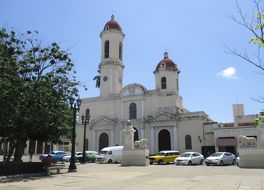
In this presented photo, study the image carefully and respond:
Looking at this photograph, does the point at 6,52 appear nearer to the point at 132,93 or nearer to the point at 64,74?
the point at 64,74

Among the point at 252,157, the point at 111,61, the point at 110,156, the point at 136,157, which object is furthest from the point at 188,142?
the point at 252,157

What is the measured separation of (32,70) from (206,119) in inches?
1345

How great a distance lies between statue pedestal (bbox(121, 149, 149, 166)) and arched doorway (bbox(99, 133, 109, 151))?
25.0m

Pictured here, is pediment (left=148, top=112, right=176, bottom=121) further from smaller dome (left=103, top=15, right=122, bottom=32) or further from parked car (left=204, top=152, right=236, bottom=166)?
smaller dome (left=103, top=15, right=122, bottom=32)

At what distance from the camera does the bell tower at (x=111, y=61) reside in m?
55.6

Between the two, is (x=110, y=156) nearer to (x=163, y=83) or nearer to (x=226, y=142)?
(x=226, y=142)

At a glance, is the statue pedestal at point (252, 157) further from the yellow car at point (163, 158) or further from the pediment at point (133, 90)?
the pediment at point (133, 90)

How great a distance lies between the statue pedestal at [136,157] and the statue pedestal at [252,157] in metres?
8.51

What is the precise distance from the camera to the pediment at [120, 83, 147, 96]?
52750mm

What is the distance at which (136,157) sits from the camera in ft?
95.0

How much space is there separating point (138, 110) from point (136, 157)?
23.7 m

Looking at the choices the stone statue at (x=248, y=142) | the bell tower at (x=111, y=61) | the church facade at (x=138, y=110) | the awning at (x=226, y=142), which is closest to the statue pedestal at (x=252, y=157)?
the stone statue at (x=248, y=142)

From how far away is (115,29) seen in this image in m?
56.6

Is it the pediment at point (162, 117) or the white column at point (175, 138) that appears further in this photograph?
the pediment at point (162, 117)
